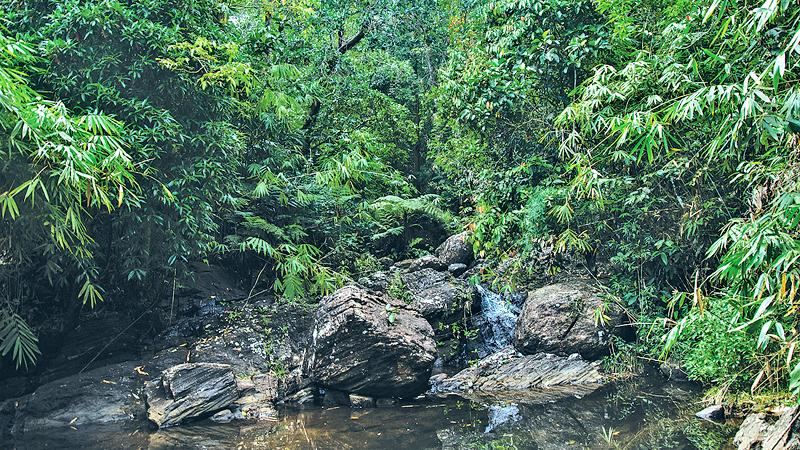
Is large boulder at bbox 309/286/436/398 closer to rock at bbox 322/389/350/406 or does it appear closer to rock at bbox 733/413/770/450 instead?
rock at bbox 322/389/350/406

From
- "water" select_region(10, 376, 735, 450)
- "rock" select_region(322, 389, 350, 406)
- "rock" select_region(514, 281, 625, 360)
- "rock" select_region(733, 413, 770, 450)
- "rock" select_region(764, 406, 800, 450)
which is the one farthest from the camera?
"rock" select_region(514, 281, 625, 360)

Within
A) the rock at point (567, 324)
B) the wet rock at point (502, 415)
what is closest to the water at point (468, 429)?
the wet rock at point (502, 415)

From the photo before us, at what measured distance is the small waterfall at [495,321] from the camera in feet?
29.4

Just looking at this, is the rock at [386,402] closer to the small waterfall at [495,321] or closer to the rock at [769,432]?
the small waterfall at [495,321]

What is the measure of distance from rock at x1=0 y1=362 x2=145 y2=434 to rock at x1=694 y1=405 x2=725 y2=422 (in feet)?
20.3

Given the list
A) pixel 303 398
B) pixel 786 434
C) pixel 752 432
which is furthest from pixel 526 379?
pixel 786 434

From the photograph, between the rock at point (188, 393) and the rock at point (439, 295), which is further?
the rock at point (439, 295)

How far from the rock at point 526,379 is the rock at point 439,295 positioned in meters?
1.46

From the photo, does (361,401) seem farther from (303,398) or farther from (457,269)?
(457,269)

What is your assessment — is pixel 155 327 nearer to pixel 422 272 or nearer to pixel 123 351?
pixel 123 351

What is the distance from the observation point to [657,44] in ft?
23.0

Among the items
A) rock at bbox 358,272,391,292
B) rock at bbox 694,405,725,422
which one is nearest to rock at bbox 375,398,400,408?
rock at bbox 358,272,391,292

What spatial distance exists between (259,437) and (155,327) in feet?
11.0

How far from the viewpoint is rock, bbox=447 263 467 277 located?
447 inches
